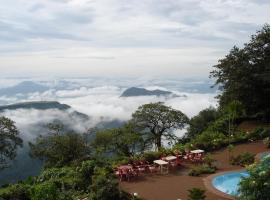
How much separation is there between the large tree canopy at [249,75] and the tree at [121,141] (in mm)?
8271

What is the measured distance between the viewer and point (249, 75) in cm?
3488

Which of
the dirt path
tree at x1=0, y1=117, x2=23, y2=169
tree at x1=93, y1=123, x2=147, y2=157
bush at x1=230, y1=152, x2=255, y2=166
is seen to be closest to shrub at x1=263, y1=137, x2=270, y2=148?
bush at x1=230, y1=152, x2=255, y2=166

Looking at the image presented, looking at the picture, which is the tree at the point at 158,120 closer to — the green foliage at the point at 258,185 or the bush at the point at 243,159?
the bush at the point at 243,159

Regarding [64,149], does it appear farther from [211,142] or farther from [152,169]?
[152,169]

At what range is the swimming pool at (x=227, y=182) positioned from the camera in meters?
18.9

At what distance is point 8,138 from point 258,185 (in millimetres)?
28665

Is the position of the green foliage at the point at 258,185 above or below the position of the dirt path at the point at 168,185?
above

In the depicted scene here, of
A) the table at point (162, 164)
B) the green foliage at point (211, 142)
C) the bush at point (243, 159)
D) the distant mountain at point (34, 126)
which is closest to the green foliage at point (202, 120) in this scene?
the green foliage at point (211, 142)

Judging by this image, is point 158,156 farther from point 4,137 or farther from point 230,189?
point 4,137

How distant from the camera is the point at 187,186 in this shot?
19.1 m

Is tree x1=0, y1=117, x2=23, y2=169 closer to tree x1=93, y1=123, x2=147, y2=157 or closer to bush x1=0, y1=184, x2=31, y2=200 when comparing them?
tree x1=93, y1=123, x2=147, y2=157

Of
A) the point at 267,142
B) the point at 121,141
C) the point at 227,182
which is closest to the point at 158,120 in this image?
the point at 121,141

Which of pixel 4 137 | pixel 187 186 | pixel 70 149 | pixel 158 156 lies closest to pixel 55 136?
pixel 70 149

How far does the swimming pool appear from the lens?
1890 cm
